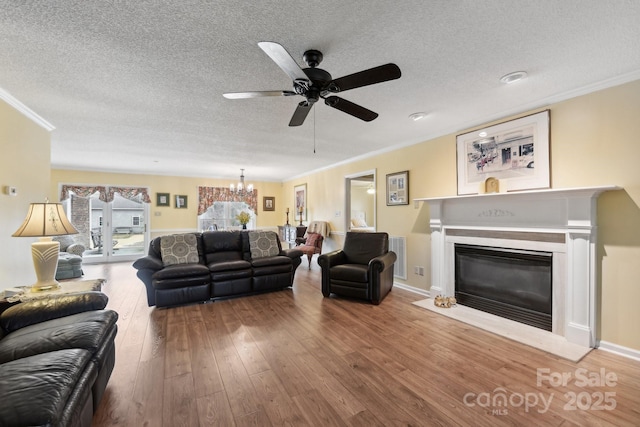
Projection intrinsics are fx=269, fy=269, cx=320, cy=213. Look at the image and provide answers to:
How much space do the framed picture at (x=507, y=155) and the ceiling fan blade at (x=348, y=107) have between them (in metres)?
1.88

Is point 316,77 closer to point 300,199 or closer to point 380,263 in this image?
point 380,263

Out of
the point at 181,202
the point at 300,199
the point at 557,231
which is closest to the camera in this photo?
the point at 557,231

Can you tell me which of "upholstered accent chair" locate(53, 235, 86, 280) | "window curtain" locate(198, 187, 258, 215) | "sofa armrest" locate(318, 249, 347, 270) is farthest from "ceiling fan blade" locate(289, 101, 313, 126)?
"window curtain" locate(198, 187, 258, 215)

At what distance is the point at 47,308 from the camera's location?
1.89 m

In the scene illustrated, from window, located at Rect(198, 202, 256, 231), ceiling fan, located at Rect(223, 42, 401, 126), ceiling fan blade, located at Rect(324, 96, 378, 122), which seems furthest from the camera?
window, located at Rect(198, 202, 256, 231)

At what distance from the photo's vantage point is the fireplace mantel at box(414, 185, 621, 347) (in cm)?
252

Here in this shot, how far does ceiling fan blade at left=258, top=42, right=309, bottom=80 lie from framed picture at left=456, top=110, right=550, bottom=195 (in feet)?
8.73

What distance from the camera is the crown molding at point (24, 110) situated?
264 centimetres

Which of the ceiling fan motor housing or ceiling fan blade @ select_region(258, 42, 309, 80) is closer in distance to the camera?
ceiling fan blade @ select_region(258, 42, 309, 80)

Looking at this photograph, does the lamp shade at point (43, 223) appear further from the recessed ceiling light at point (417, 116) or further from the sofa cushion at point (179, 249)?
the recessed ceiling light at point (417, 116)

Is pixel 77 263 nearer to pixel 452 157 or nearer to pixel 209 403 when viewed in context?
pixel 209 403

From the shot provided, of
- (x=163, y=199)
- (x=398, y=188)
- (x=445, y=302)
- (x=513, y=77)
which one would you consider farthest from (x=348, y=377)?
(x=163, y=199)

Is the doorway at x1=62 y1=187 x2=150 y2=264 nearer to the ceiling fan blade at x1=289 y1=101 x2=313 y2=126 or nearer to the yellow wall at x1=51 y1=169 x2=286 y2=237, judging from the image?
the yellow wall at x1=51 y1=169 x2=286 y2=237

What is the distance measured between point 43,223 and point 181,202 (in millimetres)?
5651
